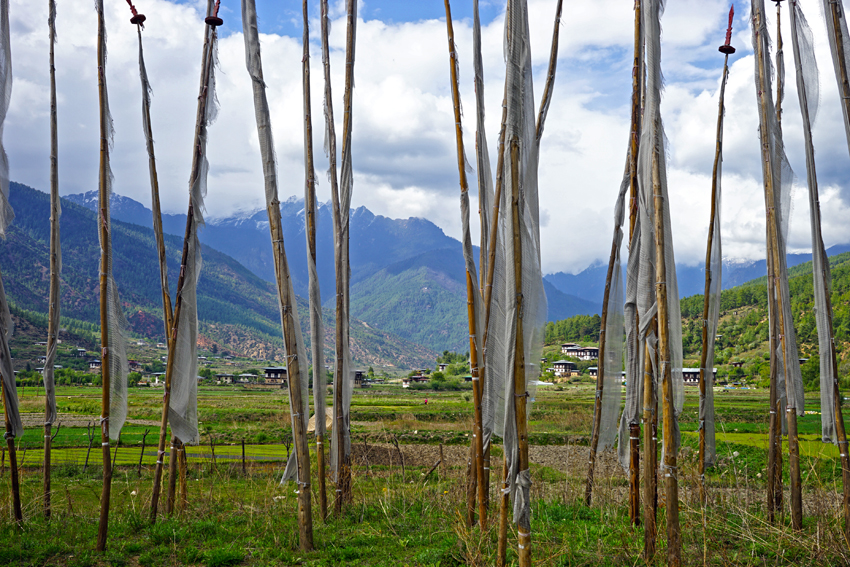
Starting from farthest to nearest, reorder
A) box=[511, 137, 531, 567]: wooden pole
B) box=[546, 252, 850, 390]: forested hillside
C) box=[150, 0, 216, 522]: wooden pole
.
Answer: box=[546, 252, 850, 390]: forested hillside, box=[150, 0, 216, 522]: wooden pole, box=[511, 137, 531, 567]: wooden pole

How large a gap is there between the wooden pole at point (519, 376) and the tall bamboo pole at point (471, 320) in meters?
1.34

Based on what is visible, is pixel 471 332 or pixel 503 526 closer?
pixel 503 526

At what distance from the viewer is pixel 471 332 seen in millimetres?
4984

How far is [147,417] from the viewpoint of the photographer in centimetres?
3225

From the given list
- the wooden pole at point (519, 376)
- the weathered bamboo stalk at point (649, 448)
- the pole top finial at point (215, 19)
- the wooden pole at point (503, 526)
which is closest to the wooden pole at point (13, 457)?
the pole top finial at point (215, 19)

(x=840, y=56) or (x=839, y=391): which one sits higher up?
(x=840, y=56)

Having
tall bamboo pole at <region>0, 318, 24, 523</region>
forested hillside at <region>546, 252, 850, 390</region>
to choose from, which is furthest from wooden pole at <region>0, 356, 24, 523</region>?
forested hillside at <region>546, 252, 850, 390</region>

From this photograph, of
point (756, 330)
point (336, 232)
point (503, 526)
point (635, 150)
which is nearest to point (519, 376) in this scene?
point (503, 526)

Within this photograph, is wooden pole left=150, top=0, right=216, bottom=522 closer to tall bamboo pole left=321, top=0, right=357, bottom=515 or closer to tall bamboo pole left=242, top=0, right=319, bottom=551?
tall bamboo pole left=242, top=0, right=319, bottom=551

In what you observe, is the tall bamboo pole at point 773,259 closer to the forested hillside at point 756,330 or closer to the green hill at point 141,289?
the forested hillside at point 756,330

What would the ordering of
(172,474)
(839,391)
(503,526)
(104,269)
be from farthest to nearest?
(172,474) < (104,269) < (839,391) < (503,526)

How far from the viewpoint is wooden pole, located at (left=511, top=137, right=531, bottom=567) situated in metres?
3.27

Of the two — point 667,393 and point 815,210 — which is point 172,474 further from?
point 815,210

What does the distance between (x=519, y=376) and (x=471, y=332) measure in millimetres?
1568
